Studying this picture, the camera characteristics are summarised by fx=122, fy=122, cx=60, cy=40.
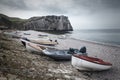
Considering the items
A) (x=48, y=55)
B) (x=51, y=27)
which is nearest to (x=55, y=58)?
(x=48, y=55)

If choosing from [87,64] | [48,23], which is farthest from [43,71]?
[48,23]

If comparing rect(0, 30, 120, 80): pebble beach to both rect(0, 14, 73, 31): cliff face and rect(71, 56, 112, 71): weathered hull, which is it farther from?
rect(0, 14, 73, 31): cliff face

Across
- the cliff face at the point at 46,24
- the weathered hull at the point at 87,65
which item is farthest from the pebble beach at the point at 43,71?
the cliff face at the point at 46,24

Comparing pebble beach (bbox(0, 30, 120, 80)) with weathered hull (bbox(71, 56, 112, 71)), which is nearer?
pebble beach (bbox(0, 30, 120, 80))

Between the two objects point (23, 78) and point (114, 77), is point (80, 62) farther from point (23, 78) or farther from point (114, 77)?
point (23, 78)

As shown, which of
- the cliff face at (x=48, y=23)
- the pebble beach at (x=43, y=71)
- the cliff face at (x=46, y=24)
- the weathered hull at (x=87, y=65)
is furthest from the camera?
the cliff face at (x=48, y=23)

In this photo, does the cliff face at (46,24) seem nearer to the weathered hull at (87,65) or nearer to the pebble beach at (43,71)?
the pebble beach at (43,71)

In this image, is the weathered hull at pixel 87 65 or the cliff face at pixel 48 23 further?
the cliff face at pixel 48 23

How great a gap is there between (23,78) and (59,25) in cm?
16407

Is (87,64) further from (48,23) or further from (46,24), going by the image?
(46,24)

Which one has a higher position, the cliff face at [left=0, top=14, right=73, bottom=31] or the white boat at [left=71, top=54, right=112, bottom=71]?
the cliff face at [left=0, top=14, right=73, bottom=31]

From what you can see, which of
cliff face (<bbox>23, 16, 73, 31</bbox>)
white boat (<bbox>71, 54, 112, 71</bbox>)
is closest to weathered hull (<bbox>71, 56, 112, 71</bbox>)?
white boat (<bbox>71, 54, 112, 71</bbox>)

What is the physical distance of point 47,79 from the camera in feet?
30.7

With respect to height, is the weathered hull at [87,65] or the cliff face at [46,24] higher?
the cliff face at [46,24]
